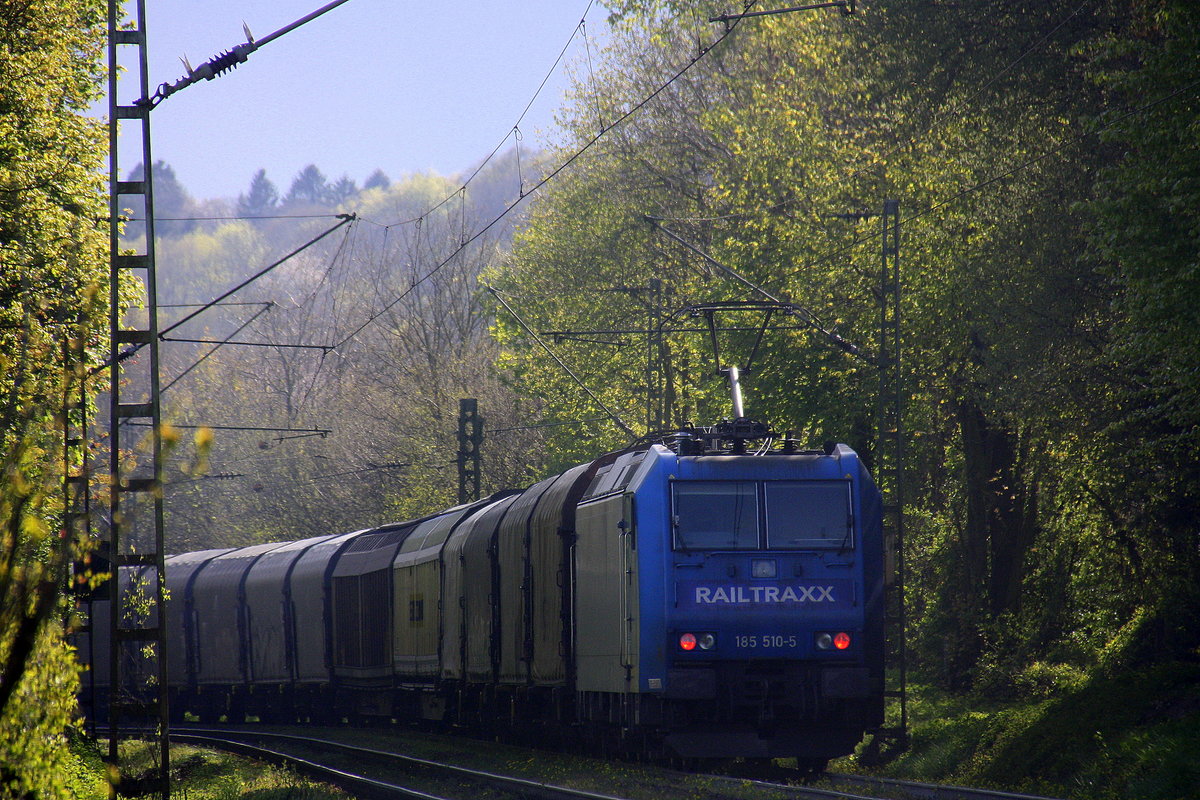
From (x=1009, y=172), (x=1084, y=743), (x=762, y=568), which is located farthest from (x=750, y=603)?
(x=1009, y=172)

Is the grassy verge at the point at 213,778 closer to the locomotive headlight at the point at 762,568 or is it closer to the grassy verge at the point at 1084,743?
the locomotive headlight at the point at 762,568

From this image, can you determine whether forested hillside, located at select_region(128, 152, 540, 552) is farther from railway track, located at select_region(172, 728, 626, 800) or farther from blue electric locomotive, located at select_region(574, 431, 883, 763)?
blue electric locomotive, located at select_region(574, 431, 883, 763)

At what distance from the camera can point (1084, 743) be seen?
15.0 metres

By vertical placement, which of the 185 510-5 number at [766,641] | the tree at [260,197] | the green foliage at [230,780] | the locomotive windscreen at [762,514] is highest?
the tree at [260,197]

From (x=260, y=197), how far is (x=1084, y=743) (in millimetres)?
186848

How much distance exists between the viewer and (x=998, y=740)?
57.2ft

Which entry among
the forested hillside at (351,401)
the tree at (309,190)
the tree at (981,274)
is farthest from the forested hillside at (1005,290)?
→ the tree at (309,190)

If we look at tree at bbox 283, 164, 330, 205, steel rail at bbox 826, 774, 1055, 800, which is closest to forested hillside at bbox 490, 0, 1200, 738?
steel rail at bbox 826, 774, 1055, 800

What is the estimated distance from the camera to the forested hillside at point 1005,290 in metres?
16.6

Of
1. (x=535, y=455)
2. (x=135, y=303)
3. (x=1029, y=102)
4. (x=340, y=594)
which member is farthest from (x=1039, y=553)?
(x=535, y=455)

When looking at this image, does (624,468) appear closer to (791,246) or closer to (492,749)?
(492,749)

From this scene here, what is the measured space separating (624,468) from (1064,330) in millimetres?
9165

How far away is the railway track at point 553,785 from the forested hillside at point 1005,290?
6.08 m

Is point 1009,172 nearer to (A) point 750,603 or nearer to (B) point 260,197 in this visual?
(A) point 750,603
